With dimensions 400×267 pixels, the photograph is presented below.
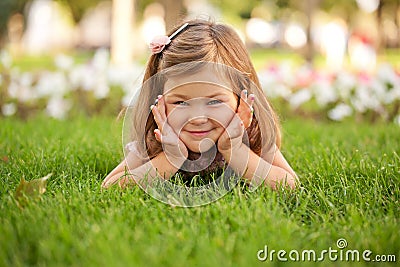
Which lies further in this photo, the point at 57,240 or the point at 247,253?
the point at 57,240

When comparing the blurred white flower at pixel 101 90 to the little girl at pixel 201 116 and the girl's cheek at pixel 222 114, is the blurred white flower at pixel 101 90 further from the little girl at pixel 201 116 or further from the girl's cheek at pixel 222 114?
the girl's cheek at pixel 222 114

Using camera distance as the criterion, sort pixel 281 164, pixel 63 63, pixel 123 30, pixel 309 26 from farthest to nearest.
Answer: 1. pixel 309 26
2. pixel 123 30
3. pixel 63 63
4. pixel 281 164

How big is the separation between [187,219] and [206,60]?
0.78m

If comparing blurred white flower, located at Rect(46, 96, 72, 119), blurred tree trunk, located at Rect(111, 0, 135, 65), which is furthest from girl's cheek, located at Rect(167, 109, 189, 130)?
blurred tree trunk, located at Rect(111, 0, 135, 65)

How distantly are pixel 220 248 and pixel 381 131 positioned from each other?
275 centimetres

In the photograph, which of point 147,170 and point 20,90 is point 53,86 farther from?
point 147,170

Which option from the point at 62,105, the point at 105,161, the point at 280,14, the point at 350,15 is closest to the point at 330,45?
the point at 280,14

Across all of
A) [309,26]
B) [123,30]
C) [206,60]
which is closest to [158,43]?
[206,60]

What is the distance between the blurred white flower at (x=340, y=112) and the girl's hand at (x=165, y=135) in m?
3.06

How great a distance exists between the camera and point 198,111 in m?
2.44

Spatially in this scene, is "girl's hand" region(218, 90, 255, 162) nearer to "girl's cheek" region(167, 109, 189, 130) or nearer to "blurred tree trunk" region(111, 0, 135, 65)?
"girl's cheek" region(167, 109, 189, 130)

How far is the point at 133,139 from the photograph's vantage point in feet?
9.09

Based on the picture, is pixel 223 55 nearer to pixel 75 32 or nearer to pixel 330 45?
pixel 330 45

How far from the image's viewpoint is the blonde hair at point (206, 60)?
2576 millimetres
